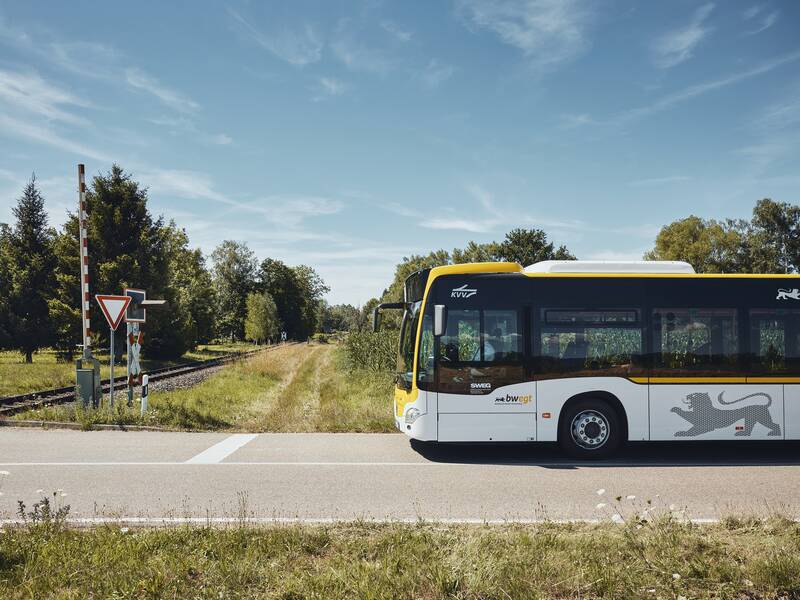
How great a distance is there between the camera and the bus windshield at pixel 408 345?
10.2 m

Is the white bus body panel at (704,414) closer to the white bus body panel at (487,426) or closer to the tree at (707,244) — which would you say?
the white bus body panel at (487,426)

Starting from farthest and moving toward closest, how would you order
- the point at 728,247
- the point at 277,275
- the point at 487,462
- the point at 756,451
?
1. the point at 277,275
2. the point at 728,247
3. the point at 756,451
4. the point at 487,462

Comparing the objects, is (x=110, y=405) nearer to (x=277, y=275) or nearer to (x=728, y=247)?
(x=728, y=247)

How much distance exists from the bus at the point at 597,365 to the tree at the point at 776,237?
68.9 meters

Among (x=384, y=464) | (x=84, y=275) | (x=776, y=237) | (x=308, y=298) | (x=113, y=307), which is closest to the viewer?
(x=384, y=464)

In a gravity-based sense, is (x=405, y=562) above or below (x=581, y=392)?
below

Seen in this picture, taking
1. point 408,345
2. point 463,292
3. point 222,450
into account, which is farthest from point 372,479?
point 222,450

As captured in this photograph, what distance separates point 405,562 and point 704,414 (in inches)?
261

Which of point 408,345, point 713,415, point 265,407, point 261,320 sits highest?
point 261,320

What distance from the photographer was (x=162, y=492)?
7703 mm

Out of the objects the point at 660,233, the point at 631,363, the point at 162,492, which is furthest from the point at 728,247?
the point at 162,492

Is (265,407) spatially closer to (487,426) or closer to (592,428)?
(487,426)

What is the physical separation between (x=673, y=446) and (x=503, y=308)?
13.8 ft

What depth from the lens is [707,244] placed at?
7850 cm
